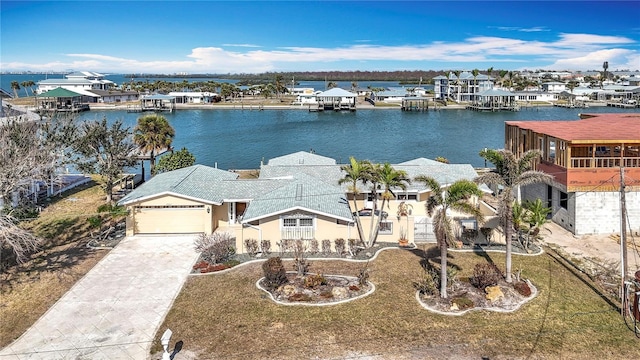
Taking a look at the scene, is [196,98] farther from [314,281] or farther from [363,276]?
[363,276]

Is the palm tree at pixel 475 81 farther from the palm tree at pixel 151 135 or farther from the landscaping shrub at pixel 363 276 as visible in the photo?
the landscaping shrub at pixel 363 276

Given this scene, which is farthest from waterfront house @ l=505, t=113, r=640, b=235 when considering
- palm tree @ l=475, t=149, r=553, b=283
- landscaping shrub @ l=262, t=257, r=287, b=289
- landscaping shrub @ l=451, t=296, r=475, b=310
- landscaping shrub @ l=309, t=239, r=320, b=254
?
landscaping shrub @ l=262, t=257, r=287, b=289

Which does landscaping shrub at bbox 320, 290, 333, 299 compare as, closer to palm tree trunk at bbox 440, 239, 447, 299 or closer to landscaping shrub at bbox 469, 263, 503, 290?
palm tree trunk at bbox 440, 239, 447, 299

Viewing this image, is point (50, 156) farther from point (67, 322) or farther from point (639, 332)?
point (639, 332)

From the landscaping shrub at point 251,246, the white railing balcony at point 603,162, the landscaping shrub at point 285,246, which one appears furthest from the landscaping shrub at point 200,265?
the white railing balcony at point 603,162

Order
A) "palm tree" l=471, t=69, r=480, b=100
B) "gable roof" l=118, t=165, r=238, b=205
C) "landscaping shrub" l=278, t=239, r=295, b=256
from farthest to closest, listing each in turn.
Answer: "palm tree" l=471, t=69, r=480, b=100, "gable roof" l=118, t=165, r=238, b=205, "landscaping shrub" l=278, t=239, r=295, b=256

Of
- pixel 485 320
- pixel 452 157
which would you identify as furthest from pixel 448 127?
pixel 485 320
